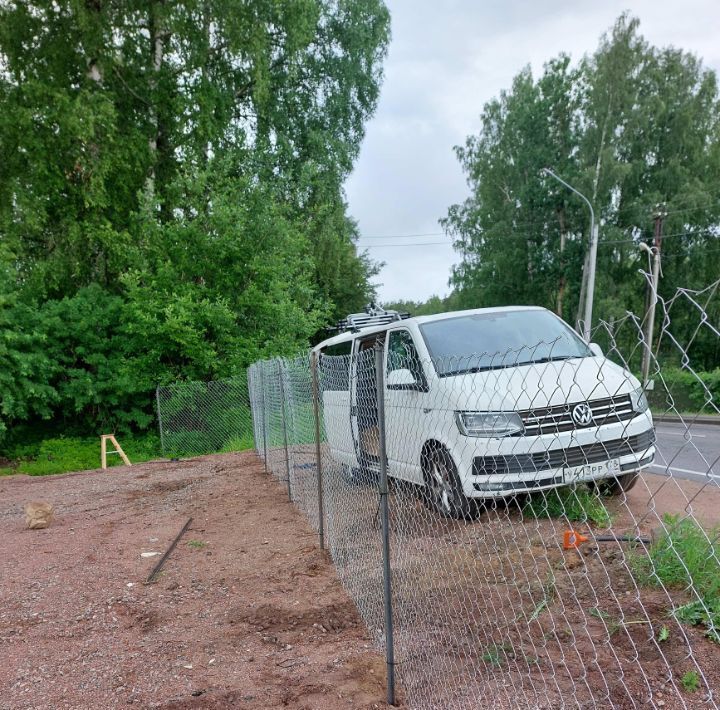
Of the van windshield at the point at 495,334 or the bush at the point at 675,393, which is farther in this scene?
the van windshield at the point at 495,334

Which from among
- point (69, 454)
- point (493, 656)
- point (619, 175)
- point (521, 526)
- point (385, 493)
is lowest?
point (69, 454)

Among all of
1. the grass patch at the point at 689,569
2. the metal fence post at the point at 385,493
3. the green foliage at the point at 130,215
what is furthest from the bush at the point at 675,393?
the green foliage at the point at 130,215

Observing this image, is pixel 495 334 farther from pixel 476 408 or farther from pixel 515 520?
pixel 476 408

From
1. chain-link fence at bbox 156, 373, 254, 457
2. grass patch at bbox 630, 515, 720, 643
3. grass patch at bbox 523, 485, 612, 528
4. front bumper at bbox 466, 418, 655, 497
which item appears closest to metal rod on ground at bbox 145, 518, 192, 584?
front bumper at bbox 466, 418, 655, 497

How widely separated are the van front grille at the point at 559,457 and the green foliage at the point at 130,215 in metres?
11.5

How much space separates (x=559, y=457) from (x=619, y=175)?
2402cm

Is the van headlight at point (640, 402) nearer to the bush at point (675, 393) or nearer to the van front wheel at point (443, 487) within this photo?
the bush at point (675, 393)

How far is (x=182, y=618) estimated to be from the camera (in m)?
3.77

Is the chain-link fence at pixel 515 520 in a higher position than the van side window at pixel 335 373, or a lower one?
lower

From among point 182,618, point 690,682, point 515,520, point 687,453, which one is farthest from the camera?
point 687,453

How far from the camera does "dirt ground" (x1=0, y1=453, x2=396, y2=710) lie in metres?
2.88

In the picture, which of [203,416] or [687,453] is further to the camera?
[203,416]

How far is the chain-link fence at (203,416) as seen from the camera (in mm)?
13875

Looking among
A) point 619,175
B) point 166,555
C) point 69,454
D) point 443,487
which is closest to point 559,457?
point 443,487
